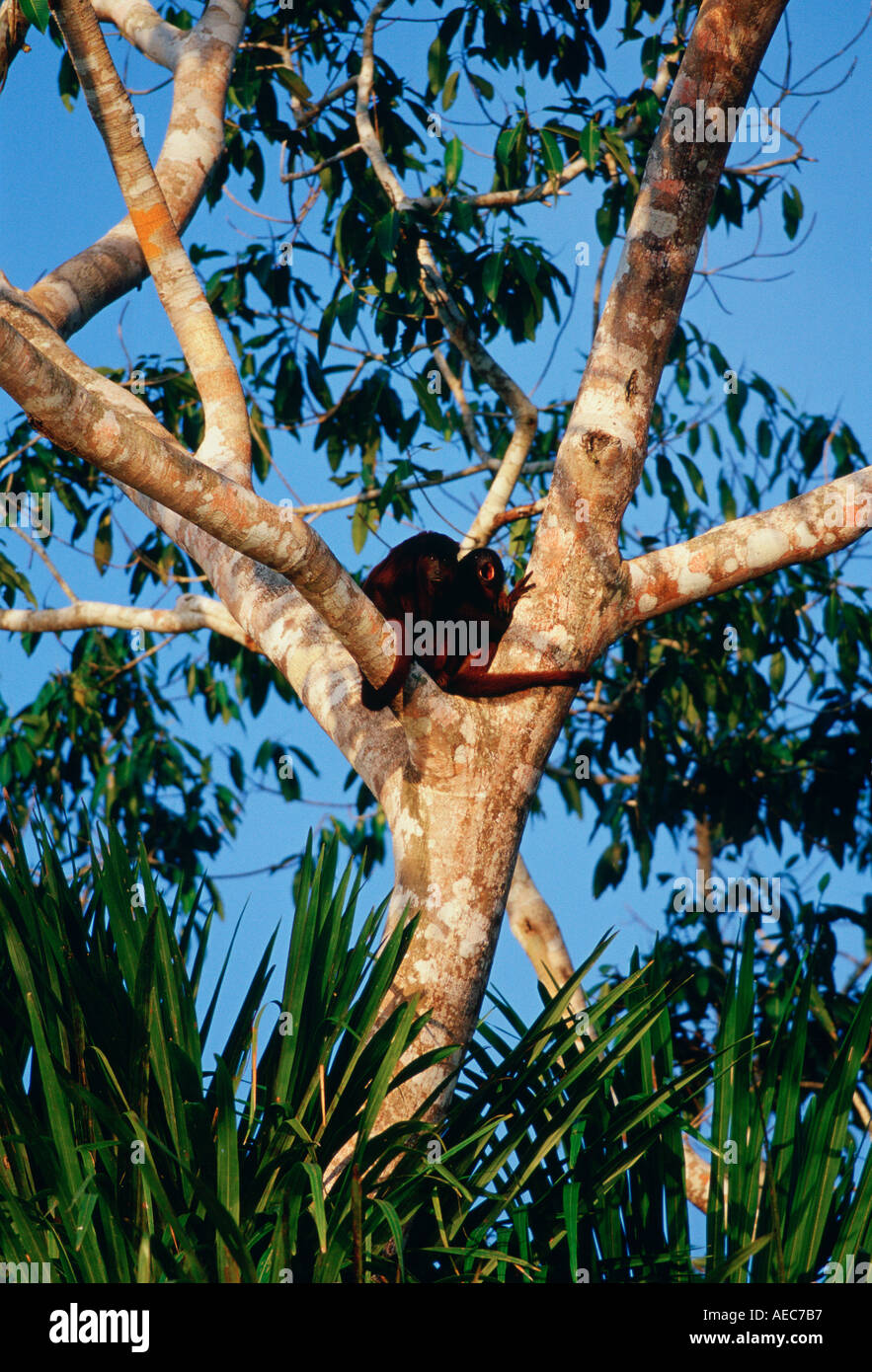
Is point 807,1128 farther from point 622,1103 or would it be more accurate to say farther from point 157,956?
point 157,956

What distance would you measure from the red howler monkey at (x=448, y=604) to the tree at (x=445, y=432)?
0.05 m

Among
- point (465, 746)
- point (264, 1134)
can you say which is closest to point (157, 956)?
point (264, 1134)

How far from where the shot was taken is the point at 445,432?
580cm

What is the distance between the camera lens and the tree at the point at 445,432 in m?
2.83

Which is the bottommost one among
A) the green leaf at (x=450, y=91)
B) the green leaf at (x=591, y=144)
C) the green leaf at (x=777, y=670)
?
the green leaf at (x=777, y=670)

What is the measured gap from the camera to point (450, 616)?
3.24 meters

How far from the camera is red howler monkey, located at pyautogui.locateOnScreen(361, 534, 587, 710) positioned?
115 inches

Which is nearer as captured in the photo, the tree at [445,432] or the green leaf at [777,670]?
the tree at [445,432]

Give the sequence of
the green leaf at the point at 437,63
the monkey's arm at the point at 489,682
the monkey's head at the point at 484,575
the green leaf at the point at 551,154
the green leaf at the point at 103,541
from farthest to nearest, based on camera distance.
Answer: the green leaf at the point at 103,541 → the green leaf at the point at 437,63 → the green leaf at the point at 551,154 → the monkey's head at the point at 484,575 → the monkey's arm at the point at 489,682

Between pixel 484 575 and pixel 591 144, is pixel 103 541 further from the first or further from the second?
pixel 484 575

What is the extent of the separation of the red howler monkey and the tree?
49mm

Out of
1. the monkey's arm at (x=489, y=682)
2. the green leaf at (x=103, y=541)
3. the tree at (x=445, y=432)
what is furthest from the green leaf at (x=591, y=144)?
the green leaf at (x=103, y=541)

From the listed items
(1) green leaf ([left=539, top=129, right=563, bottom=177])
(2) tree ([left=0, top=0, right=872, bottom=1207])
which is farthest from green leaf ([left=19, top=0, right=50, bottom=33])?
(1) green leaf ([left=539, top=129, right=563, bottom=177])

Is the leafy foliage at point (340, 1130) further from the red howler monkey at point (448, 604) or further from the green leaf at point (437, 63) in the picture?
the green leaf at point (437, 63)
